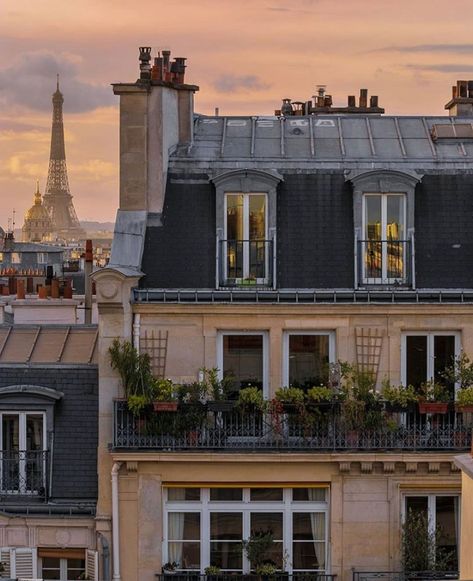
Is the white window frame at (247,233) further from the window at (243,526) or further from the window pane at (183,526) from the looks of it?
the window pane at (183,526)

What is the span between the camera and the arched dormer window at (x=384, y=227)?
32.0 m

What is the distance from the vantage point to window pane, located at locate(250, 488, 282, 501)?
30922 mm

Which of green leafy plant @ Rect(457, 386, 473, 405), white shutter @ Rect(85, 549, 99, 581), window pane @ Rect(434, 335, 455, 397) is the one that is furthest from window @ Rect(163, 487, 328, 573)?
window pane @ Rect(434, 335, 455, 397)

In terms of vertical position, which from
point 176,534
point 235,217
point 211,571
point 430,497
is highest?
point 235,217

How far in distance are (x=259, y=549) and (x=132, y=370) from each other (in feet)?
13.5

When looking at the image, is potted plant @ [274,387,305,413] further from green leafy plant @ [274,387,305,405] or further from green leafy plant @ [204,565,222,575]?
green leafy plant @ [204,565,222,575]

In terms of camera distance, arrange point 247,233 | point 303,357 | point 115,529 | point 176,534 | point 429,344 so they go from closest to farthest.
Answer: point 115,529
point 176,534
point 429,344
point 303,357
point 247,233

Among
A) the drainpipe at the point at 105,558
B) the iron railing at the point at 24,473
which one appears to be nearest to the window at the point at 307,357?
the drainpipe at the point at 105,558

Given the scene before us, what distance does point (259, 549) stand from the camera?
100ft

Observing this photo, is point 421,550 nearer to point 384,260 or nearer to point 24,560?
point 384,260

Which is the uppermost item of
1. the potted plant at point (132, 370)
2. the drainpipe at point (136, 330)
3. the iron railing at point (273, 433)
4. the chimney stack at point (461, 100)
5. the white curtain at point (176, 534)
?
the chimney stack at point (461, 100)

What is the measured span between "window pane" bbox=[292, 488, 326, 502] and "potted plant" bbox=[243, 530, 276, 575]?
33.3 inches

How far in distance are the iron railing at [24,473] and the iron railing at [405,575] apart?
250 inches

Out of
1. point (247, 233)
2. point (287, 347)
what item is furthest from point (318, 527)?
point (247, 233)
